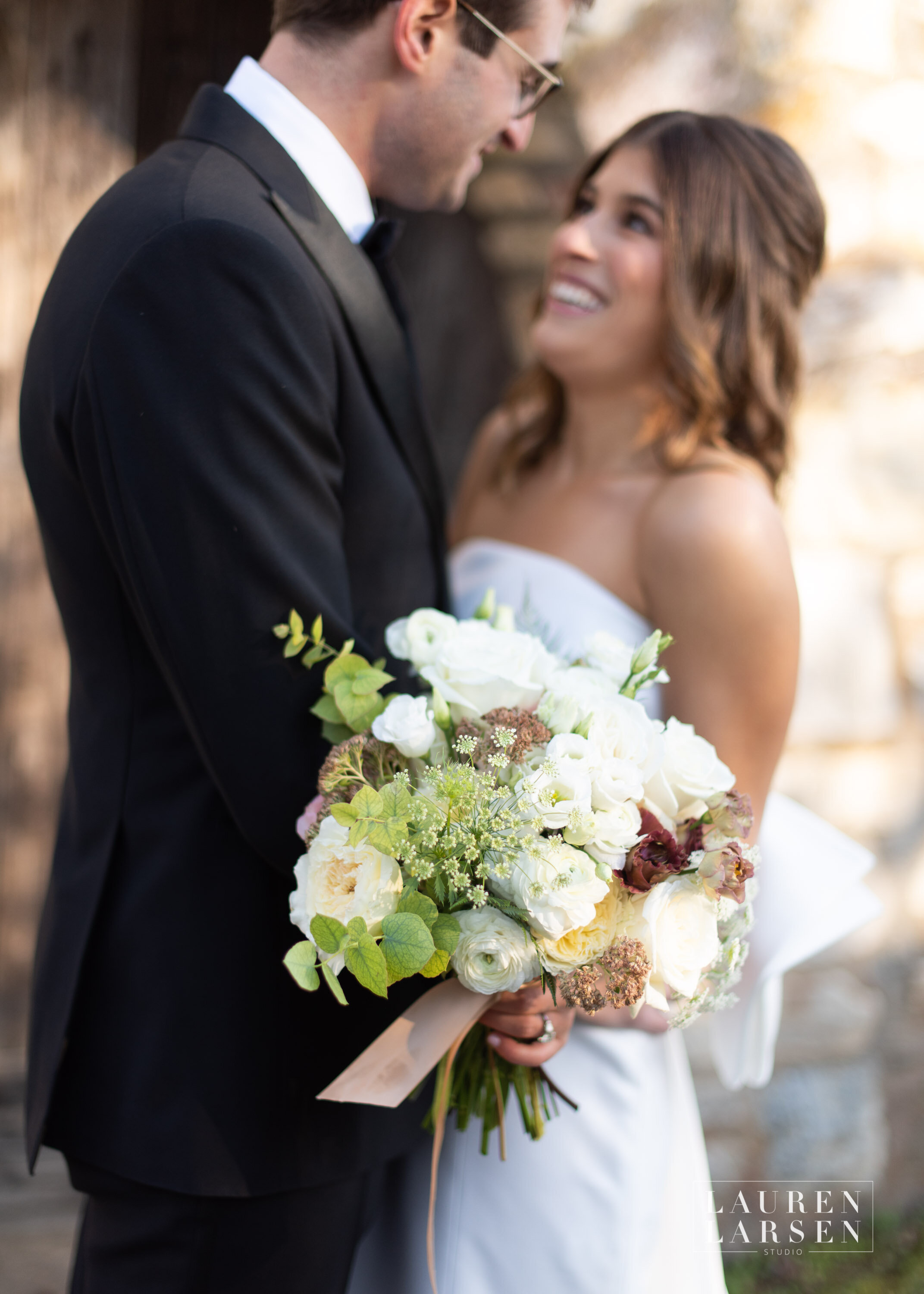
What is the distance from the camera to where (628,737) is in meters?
1.17

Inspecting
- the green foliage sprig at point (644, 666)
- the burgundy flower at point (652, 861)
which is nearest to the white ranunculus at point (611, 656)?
the green foliage sprig at point (644, 666)

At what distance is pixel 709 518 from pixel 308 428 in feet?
2.73

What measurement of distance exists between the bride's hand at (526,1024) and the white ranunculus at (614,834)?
Answer: 0.22 m

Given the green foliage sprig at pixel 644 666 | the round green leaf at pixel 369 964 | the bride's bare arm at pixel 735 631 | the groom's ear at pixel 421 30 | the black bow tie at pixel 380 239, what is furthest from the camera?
the bride's bare arm at pixel 735 631

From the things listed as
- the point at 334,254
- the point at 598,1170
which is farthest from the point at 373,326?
the point at 598,1170

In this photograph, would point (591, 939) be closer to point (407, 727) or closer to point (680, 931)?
point (680, 931)

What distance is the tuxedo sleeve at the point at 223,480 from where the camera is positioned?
48.3 inches

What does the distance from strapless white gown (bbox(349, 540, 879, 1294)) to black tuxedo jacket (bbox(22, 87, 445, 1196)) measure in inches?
11.2

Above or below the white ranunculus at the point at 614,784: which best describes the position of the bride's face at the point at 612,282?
above

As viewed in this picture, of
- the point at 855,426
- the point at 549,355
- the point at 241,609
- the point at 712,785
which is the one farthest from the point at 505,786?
the point at 855,426

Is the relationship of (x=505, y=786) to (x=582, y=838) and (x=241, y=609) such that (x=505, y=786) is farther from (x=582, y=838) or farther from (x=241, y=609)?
(x=241, y=609)

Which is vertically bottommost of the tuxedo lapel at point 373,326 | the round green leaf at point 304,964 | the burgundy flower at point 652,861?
the round green leaf at point 304,964

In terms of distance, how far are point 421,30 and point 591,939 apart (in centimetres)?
136

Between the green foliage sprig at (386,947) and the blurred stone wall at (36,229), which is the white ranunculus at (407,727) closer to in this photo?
the green foliage sprig at (386,947)
